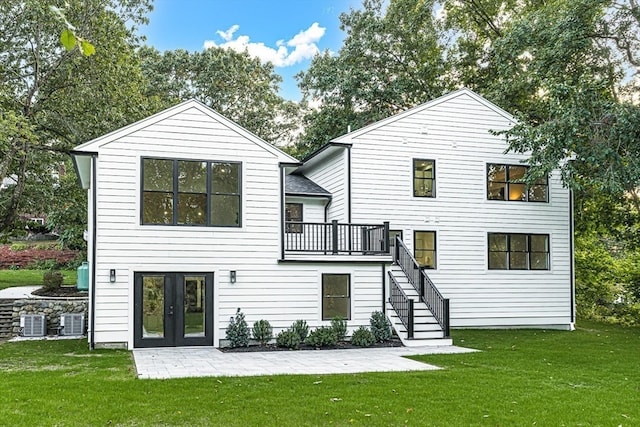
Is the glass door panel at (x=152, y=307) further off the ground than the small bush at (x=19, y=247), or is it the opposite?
the small bush at (x=19, y=247)

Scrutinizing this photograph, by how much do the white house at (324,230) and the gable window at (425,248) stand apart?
Answer: 4 centimetres

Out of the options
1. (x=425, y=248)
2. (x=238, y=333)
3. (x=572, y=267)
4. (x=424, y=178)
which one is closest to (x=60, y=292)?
(x=238, y=333)

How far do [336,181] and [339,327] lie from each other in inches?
198

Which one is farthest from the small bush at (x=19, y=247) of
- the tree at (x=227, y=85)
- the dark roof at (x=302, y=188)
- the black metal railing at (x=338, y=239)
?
the black metal railing at (x=338, y=239)

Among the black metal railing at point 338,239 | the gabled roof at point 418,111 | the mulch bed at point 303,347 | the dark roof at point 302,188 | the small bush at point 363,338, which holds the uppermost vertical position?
the gabled roof at point 418,111

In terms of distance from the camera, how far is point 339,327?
13500 mm

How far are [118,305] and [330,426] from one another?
25.5ft

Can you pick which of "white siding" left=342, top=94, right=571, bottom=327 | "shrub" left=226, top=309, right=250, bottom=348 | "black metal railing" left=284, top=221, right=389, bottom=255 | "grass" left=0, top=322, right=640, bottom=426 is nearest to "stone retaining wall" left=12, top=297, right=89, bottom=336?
"grass" left=0, top=322, right=640, bottom=426

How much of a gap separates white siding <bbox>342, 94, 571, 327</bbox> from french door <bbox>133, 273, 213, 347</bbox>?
202 inches

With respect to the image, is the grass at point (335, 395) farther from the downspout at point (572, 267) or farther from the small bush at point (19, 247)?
the small bush at point (19, 247)

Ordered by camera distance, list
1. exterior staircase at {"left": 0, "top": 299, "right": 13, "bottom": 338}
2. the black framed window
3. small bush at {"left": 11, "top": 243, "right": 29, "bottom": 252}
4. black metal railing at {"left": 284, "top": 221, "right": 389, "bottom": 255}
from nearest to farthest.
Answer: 1. black metal railing at {"left": 284, "top": 221, "right": 389, "bottom": 255}
2. exterior staircase at {"left": 0, "top": 299, "right": 13, "bottom": 338}
3. the black framed window
4. small bush at {"left": 11, "top": 243, "right": 29, "bottom": 252}

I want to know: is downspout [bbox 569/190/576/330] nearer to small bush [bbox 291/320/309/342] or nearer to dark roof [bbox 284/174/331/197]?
dark roof [bbox 284/174/331/197]

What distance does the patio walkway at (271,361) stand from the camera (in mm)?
9472

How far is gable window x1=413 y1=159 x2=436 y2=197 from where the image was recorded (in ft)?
55.1
